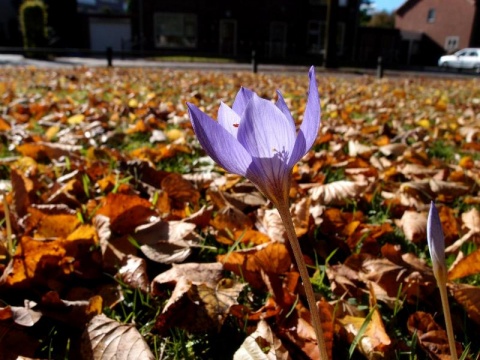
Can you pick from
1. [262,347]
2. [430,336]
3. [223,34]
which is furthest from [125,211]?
[223,34]

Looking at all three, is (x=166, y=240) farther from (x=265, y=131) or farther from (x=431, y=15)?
(x=431, y=15)

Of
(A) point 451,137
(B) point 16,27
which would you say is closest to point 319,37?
(B) point 16,27

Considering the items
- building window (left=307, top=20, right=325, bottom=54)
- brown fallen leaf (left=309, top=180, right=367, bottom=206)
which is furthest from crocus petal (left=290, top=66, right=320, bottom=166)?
building window (left=307, top=20, right=325, bottom=54)

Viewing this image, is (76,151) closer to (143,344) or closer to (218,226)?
(218,226)

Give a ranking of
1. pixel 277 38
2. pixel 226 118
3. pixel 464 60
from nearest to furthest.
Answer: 1. pixel 226 118
2. pixel 277 38
3. pixel 464 60

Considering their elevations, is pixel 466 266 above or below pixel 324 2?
below

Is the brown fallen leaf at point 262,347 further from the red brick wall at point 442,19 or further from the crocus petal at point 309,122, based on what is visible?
the red brick wall at point 442,19

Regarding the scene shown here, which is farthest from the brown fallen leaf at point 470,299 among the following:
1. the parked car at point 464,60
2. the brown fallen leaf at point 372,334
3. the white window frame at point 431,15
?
the white window frame at point 431,15

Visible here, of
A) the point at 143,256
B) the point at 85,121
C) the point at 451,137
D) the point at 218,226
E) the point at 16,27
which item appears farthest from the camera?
the point at 16,27

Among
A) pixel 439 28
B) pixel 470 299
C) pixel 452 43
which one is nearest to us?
pixel 470 299
